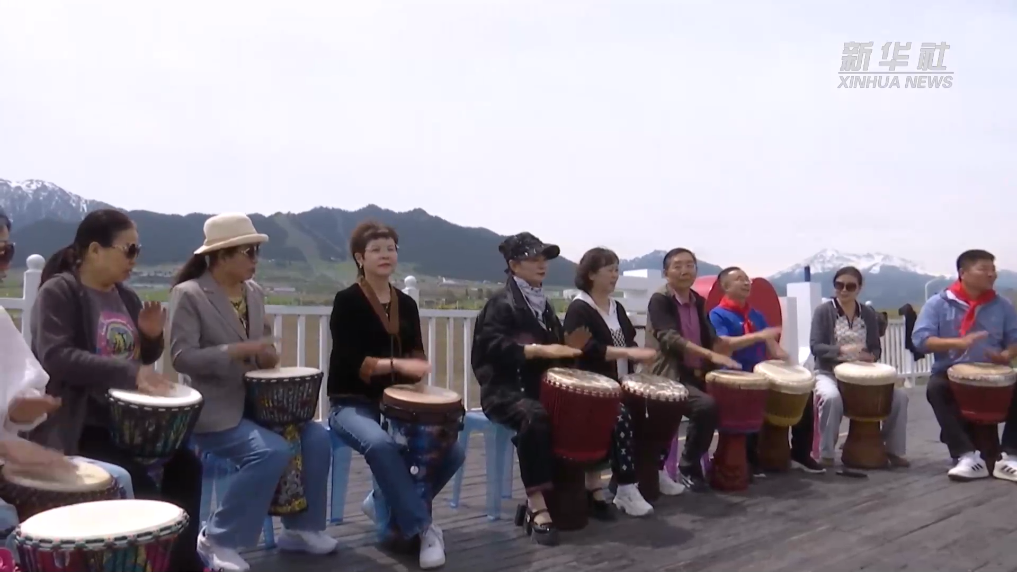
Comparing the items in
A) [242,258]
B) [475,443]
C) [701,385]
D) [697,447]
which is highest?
[242,258]

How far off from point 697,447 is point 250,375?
267 centimetres

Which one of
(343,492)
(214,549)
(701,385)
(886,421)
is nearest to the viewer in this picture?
(214,549)

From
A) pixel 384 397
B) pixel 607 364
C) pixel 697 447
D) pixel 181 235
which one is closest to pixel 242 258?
pixel 384 397

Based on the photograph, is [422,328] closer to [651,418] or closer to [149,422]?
[651,418]

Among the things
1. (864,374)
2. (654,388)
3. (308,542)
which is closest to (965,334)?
(864,374)

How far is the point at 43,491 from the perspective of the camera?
2.17 meters

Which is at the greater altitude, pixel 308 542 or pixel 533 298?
pixel 533 298

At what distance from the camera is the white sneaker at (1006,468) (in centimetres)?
494

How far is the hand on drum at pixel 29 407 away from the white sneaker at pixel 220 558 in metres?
0.94

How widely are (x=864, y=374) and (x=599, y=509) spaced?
2314 mm

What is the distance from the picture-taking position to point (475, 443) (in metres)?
6.35

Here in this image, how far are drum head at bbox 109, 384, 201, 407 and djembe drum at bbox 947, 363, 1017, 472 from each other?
460 centimetres

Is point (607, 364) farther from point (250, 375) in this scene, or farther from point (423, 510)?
point (250, 375)

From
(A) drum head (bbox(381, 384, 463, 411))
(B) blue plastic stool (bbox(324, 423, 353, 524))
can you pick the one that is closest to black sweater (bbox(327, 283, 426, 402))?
(A) drum head (bbox(381, 384, 463, 411))
